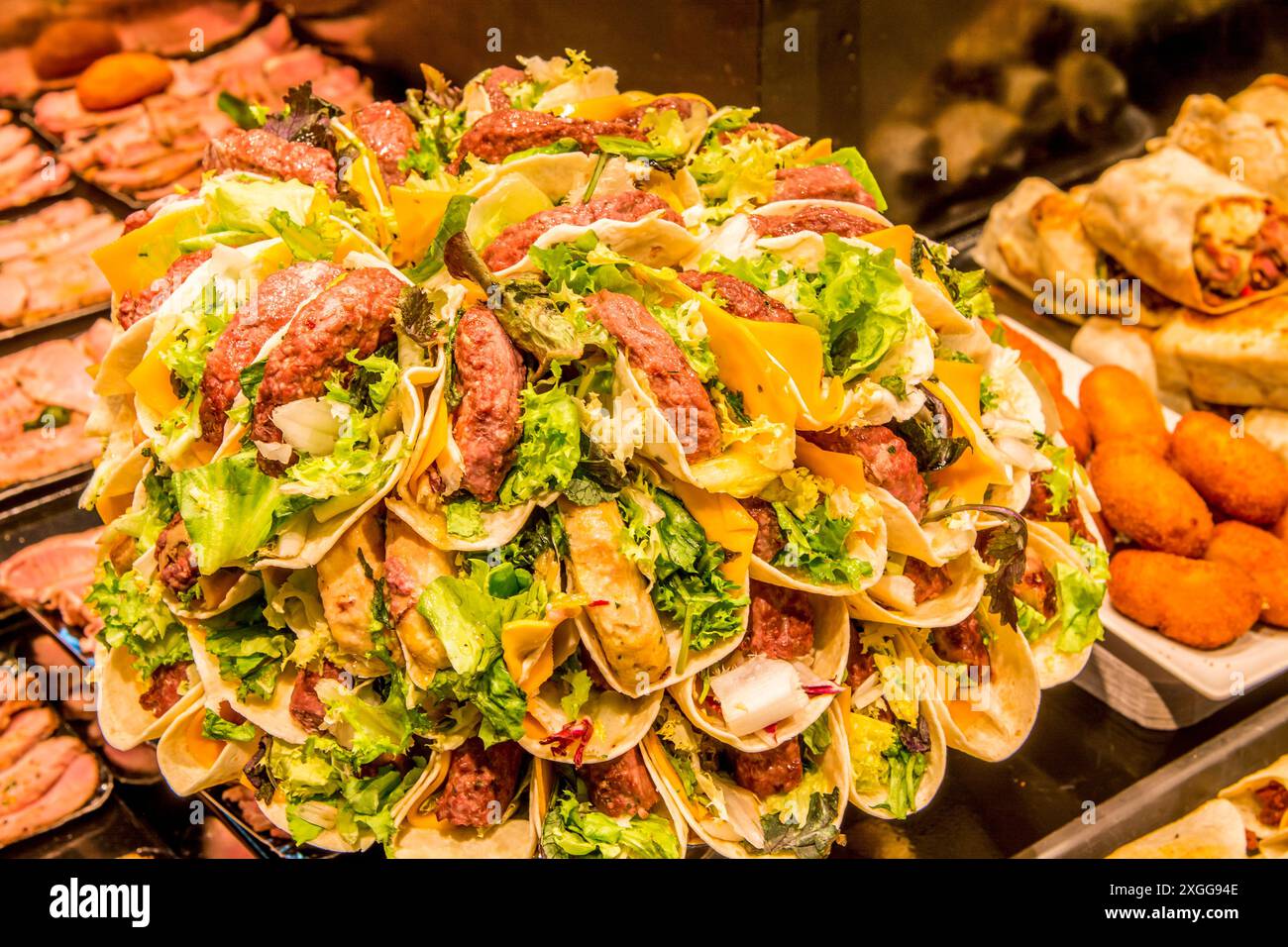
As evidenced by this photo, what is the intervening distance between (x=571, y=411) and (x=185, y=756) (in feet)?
3.71

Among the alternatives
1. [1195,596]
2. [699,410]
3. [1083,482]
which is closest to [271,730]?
[699,410]

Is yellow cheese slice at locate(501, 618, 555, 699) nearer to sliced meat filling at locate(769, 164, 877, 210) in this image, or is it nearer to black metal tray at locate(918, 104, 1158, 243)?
sliced meat filling at locate(769, 164, 877, 210)

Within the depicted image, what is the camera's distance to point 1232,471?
331 cm

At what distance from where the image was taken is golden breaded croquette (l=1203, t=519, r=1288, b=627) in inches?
120

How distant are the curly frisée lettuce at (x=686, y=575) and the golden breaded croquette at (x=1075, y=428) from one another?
2.01m

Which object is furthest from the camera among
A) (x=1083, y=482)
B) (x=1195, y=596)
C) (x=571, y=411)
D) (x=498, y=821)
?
(x=1195, y=596)

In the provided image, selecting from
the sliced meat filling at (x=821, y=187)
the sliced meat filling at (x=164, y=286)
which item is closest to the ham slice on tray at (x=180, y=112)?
the sliced meat filling at (x=164, y=286)

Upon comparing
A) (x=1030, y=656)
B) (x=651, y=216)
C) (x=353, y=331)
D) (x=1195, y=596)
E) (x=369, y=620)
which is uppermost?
(x=651, y=216)

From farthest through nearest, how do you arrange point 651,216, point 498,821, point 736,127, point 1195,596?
1. point 1195,596
2. point 736,127
3. point 498,821
4. point 651,216

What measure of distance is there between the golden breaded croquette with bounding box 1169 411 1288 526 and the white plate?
1.34 ft

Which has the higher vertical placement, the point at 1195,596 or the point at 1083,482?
the point at 1083,482

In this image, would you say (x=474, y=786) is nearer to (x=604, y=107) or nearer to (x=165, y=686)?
(x=165, y=686)

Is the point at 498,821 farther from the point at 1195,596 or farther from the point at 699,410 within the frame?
the point at 1195,596
